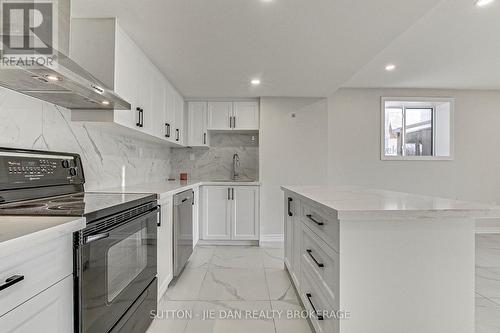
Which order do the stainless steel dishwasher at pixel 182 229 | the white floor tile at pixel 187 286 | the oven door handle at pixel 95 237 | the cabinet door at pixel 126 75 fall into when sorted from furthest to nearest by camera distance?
the stainless steel dishwasher at pixel 182 229, the white floor tile at pixel 187 286, the cabinet door at pixel 126 75, the oven door handle at pixel 95 237

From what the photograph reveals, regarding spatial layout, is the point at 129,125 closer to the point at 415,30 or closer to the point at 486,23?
the point at 415,30

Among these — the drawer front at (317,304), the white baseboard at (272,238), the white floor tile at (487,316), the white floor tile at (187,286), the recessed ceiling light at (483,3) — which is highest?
the recessed ceiling light at (483,3)

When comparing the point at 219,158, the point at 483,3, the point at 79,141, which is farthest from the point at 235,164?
the point at 483,3

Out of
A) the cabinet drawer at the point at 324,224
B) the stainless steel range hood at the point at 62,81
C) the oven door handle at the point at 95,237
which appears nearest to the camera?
the oven door handle at the point at 95,237

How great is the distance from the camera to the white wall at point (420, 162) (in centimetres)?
462

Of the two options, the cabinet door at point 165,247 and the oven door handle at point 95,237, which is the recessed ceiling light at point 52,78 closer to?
the oven door handle at point 95,237

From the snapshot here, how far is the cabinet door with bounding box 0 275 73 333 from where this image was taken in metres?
0.79

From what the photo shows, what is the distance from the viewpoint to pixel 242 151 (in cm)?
475

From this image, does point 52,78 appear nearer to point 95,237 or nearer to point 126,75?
point 95,237

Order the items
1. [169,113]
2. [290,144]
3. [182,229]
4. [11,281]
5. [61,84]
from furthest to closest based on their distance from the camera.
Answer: [290,144] < [169,113] < [182,229] < [61,84] < [11,281]

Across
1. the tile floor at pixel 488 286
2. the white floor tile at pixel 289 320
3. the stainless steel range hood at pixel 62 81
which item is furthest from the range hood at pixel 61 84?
the tile floor at pixel 488 286

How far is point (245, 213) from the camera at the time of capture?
418 centimetres

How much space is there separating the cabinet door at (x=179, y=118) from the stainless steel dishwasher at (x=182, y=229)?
1034mm

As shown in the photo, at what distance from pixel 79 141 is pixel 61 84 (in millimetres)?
861
